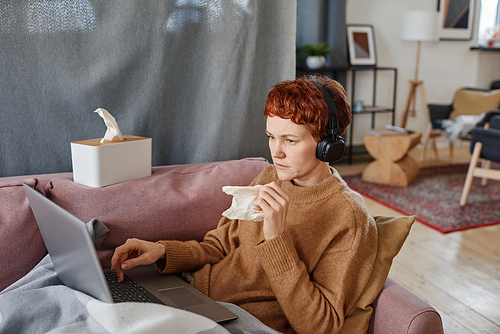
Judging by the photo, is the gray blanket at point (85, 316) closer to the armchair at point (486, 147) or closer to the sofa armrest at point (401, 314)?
the sofa armrest at point (401, 314)

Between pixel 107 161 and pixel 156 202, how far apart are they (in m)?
0.19

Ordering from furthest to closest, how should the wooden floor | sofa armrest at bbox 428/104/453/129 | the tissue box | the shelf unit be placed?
sofa armrest at bbox 428/104/453/129, the shelf unit, the wooden floor, the tissue box

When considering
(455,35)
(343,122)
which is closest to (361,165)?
(455,35)

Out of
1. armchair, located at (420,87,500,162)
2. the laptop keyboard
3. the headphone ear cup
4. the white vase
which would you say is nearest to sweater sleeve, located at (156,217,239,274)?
the laptop keyboard

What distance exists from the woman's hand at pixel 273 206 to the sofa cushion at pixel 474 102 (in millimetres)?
4311

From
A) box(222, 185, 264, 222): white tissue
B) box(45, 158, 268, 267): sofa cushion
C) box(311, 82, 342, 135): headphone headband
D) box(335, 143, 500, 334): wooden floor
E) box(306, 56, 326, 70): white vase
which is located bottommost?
box(335, 143, 500, 334): wooden floor

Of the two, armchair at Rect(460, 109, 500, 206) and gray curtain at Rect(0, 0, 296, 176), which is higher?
gray curtain at Rect(0, 0, 296, 176)

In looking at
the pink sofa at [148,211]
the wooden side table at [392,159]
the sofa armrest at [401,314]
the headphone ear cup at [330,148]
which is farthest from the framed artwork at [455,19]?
the sofa armrest at [401,314]

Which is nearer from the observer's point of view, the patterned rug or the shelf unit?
the patterned rug

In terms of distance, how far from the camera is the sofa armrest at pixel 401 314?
95 centimetres

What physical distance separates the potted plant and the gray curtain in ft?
8.10

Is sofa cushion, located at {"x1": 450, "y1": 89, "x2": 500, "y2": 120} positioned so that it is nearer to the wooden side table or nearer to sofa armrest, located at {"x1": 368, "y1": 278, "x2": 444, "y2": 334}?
the wooden side table

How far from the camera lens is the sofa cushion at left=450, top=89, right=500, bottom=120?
15.0 ft

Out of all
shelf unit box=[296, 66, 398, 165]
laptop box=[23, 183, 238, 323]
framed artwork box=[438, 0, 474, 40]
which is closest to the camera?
laptop box=[23, 183, 238, 323]
